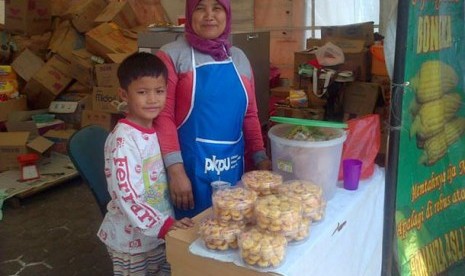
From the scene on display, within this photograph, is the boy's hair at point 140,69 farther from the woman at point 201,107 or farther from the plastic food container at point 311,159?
the plastic food container at point 311,159

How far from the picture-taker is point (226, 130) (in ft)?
4.98

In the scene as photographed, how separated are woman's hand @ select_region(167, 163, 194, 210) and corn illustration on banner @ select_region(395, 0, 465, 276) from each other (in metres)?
0.69

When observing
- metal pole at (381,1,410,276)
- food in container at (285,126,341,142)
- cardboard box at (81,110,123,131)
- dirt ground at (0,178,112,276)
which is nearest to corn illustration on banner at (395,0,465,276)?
metal pole at (381,1,410,276)

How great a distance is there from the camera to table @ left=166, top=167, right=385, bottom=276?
3.29ft

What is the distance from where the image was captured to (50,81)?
15.6ft

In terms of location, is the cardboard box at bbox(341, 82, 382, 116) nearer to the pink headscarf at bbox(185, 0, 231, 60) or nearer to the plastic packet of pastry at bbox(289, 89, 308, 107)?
the plastic packet of pastry at bbox(289, 89, 308, 107)

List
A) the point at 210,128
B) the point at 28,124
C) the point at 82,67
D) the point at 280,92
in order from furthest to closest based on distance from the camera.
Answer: the point at 82,67
the point at 28,124
the point at 280,92
the point at 210,128

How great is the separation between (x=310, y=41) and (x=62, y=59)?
2.89 metres

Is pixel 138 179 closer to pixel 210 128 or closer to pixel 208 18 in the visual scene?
pixel 210 128

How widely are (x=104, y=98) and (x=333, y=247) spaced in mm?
3527

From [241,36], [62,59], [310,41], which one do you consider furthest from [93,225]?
[62,59]

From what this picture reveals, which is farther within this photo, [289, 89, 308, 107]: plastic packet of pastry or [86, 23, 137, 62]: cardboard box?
[86, 23, 137, 62]: cardboard box

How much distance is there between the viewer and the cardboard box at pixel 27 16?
15.8 ft

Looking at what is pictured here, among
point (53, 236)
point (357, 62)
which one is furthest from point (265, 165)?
point (53, 236)
